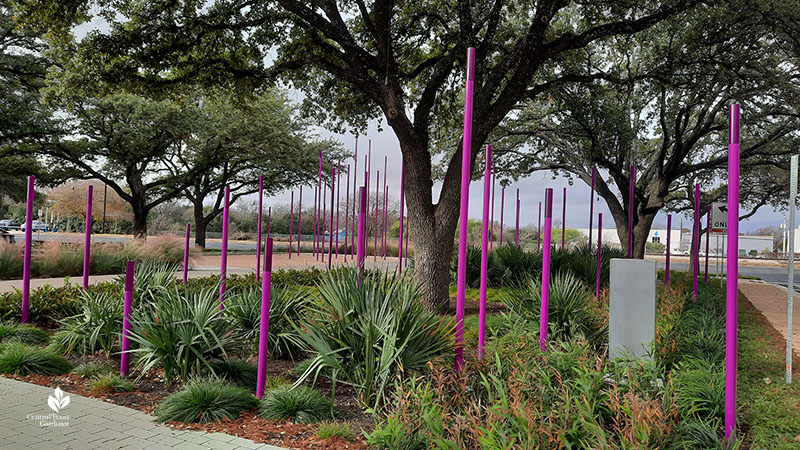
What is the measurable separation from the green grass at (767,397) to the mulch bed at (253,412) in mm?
2859

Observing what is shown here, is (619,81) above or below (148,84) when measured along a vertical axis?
above

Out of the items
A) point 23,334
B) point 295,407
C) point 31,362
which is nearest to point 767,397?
point 295,407

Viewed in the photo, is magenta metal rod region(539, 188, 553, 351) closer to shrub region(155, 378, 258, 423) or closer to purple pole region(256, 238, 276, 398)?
purple pole region(256, 238, 276, 398)

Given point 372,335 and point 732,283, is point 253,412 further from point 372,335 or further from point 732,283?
point 732,283

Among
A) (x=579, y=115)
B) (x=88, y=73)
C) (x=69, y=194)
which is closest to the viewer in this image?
(x=88, y=73)

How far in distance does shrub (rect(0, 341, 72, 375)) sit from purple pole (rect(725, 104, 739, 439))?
20.8 feet

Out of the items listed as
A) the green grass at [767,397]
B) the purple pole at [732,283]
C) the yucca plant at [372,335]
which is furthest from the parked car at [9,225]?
the purple pole at [732,283]

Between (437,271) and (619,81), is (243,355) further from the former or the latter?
(619,81)

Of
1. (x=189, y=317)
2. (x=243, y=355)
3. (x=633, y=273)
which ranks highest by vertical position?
(x=633, y=273)

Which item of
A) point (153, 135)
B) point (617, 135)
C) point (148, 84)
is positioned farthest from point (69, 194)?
point (617, 135)

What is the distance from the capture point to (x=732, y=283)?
3.61m

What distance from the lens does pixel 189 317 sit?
5.14 meters

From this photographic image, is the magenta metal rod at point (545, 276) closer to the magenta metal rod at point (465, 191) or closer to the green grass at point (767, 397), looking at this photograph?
the magenta metal rod at point (465, 191)

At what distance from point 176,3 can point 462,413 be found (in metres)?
10.3
